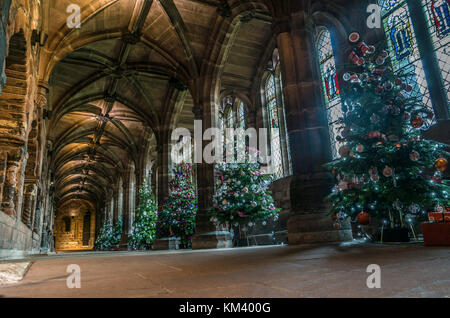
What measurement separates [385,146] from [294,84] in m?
2.45

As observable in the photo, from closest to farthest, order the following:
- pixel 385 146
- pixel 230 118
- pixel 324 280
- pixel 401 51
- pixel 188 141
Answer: pixel 324 280, pixel 385 146, pixel 401 51, pixel 230 118, pixel 188 141

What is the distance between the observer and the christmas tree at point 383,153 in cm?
440

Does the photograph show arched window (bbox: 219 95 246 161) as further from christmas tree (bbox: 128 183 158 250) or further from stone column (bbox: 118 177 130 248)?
stone column (bbox: 118 177 130 248)

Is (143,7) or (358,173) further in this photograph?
(143,7)

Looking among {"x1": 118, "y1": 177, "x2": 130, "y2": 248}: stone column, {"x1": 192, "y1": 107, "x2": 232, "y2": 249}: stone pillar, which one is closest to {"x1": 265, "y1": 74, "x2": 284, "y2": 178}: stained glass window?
{"x1": 192, "y1": 107, "x2": 232, "y2": 249}: stone pillar

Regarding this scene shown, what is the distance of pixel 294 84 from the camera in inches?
255

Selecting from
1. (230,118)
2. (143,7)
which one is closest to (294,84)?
(143,7)

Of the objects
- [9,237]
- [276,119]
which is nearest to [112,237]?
[276,119]

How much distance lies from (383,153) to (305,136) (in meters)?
1.77

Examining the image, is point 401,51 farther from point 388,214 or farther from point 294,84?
point 388,214

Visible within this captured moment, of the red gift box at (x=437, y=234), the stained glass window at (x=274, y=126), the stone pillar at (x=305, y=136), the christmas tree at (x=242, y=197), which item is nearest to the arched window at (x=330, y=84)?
the stained glass window at (x=274, y=126)

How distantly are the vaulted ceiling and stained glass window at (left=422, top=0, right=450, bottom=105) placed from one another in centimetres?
537

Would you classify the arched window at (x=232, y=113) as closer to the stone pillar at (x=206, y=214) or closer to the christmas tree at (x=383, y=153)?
the stone pillar at (x=206, y=214)

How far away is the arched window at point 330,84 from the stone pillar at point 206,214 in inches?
168
